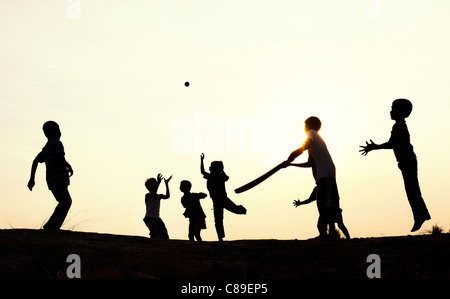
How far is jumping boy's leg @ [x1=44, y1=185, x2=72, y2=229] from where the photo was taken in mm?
9766

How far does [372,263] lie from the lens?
716 centimetres

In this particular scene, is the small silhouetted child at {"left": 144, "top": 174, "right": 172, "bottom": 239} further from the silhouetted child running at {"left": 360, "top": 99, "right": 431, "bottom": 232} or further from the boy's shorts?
the silhouetted child running at {"left": 360, "top": 99, "right": 431, "bottom": 232}

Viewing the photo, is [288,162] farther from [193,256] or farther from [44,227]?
[44,227]

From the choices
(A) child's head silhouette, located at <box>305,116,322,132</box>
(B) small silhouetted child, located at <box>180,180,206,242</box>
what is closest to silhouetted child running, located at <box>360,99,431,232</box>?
(A) child's head silhouette, located at <box>305,116,322,132</box>

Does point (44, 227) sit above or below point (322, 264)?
above

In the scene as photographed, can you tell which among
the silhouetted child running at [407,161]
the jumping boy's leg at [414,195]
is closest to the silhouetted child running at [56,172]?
the silhouetted child running at [407,161]

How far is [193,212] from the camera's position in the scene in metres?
13.2

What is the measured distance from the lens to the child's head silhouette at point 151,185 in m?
13.3

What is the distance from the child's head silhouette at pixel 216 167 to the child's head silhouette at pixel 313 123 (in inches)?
136

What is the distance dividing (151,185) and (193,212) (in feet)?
3.67

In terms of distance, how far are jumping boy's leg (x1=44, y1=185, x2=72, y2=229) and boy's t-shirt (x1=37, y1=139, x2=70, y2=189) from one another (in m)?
0.11

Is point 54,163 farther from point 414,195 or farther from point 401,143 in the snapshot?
point 414,195

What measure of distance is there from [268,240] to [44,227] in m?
3.68
